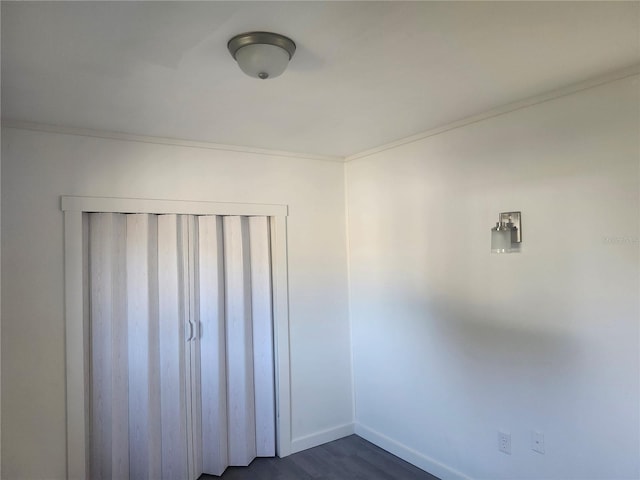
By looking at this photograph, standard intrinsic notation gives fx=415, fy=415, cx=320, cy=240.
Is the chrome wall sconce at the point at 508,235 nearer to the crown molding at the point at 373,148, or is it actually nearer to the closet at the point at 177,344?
Result: the crown molding at the point at 373,148

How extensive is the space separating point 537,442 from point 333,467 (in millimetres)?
1522

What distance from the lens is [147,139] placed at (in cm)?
295

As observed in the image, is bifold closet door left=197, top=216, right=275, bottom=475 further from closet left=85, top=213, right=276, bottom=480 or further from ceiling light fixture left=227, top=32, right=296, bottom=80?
ceiling light fixture left=227, top=32, right=296, bottom=80

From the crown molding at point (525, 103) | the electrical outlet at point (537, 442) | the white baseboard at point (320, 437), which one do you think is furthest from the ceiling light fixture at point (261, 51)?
the white baseboard at point (320, 437)

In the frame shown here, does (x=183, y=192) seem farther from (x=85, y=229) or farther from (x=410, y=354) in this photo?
(x=410, y=354)

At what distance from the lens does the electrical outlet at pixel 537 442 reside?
94.3 inches

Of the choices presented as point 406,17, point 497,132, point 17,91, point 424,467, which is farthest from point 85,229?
point 424,467

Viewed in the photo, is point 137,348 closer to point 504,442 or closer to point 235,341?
point 235,341

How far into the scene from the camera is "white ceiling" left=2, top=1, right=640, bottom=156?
4.87 feet

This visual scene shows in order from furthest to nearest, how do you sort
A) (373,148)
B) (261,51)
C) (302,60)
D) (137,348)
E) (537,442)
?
(373,148)
(137,348)
(537,442)
(302,60)
(261,51)

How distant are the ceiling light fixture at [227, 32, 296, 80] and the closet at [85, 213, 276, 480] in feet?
5.45

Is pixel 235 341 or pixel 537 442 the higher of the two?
pixel 235 341

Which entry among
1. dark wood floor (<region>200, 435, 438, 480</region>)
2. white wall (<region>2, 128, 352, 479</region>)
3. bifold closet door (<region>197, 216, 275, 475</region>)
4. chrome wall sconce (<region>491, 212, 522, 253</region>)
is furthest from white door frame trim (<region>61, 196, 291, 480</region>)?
chrome wall sconce (<region>491, 212, 522, 253</region>)

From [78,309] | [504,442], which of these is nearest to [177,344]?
[78,309]
